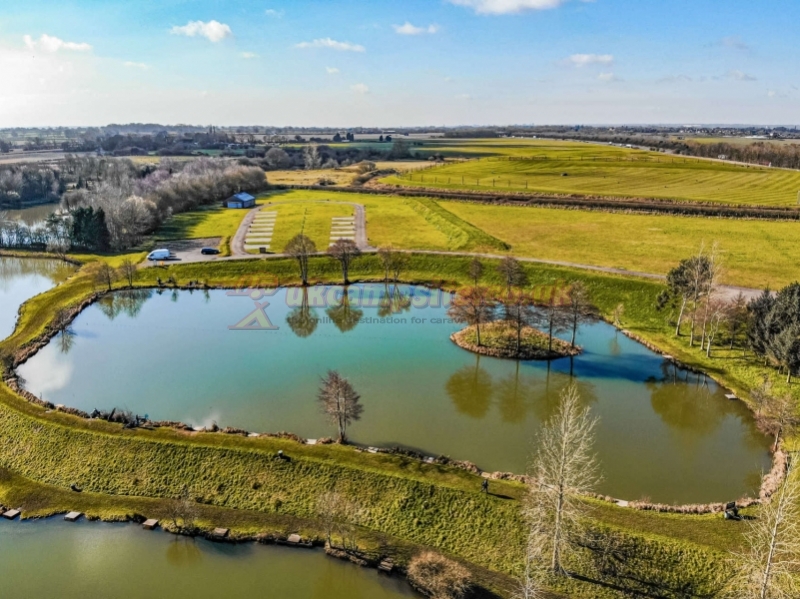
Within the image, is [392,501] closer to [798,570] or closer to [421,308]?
[798,570]

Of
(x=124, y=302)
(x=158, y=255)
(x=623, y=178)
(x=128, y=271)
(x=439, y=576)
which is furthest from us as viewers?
(x=623, y=178)

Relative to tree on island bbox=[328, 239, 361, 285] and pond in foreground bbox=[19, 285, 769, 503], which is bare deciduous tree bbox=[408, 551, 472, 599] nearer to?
pond in foreground bbox=[19, 285, 769, 503]

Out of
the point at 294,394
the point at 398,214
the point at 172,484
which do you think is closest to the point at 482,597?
the point at 172,484

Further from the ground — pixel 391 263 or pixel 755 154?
pixel 755 154

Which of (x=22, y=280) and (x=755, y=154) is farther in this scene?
(x=755, y=154)

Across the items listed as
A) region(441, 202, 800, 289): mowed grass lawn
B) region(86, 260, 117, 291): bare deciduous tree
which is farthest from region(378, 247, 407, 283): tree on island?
region(86, 260, 117, 291): bare deciduous tree

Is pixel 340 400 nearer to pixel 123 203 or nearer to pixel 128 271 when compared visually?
pixel 128 271

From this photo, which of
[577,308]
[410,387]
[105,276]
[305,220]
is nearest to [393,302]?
[410,387]

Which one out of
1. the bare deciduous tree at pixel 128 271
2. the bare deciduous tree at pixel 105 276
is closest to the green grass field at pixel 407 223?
the bare deciduous tree at pixel 128 271

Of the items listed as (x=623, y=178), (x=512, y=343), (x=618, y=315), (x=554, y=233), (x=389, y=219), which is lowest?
(x=512, y=343)

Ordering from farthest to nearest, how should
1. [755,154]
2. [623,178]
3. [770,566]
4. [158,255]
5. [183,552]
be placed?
[755,154] → [623,178] → [158,255] → [183,552] → [770,566]
